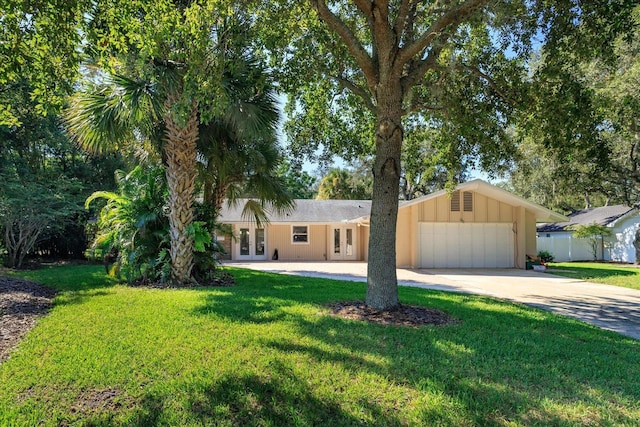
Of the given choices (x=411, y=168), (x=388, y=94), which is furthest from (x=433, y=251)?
(x=388, y=94)

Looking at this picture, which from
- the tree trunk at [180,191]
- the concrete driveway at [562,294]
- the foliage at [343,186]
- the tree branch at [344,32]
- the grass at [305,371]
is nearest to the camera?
the grass at [305,371]

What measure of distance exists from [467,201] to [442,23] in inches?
509

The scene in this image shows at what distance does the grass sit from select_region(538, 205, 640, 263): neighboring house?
23.9 meters

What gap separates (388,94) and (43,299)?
7.58 m

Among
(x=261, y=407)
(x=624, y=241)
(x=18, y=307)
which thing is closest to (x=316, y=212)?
(x=18, y=307)

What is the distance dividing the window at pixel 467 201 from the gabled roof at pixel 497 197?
0.40 metres

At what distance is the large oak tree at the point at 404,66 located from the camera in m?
6.53

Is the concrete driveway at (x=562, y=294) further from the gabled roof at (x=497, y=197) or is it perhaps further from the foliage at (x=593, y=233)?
the foliage at (x=593, y=233)

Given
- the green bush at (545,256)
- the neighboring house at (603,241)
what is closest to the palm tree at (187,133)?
the green bush at (545,256)

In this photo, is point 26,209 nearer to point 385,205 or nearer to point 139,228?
point 139,228

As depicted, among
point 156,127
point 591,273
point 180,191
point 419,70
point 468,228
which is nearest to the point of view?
point 419,70

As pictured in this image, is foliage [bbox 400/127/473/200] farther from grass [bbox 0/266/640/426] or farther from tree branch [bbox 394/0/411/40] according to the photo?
grass [bbox 0/266/640/426]

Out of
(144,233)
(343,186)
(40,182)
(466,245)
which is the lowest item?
(466,245)

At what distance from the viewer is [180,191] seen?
9.61 m
